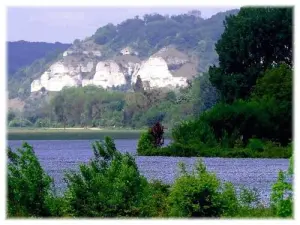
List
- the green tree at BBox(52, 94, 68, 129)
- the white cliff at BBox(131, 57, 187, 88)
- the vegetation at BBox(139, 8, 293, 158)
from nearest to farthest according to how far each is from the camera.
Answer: the vegetation at BBox(139, 8, 293, 158) < the green tree at BBox(52, 94, 68, 129) < the white cliff at BBox(131, 57, 187, 88)

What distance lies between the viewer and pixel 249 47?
54500 mm

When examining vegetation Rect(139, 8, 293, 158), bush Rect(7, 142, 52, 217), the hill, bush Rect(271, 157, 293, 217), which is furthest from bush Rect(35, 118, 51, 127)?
bush Rect(271, 157, 293, 217)

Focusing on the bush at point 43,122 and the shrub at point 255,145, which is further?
the bush at point 43,122

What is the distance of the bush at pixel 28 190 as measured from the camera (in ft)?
44.7

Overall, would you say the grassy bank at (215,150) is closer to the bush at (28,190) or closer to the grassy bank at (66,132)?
the bush at (28,190)

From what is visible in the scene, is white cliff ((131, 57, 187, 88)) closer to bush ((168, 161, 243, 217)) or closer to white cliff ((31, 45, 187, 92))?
white cliff ((31, 45, 187, 92))

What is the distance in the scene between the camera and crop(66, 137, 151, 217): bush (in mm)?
13394

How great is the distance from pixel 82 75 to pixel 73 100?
2874 inches

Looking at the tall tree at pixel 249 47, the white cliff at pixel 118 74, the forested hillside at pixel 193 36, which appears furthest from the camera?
the white cliff at pixel 118 74

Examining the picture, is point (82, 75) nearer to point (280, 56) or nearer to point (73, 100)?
point (73, 100)

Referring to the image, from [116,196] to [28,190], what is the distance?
4.38ft

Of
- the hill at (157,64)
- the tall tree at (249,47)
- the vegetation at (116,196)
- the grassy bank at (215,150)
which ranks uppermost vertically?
the hill at (157,64)

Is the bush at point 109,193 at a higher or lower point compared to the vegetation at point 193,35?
lower

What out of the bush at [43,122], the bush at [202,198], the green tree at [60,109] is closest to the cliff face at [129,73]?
the green tree at [60,109]
